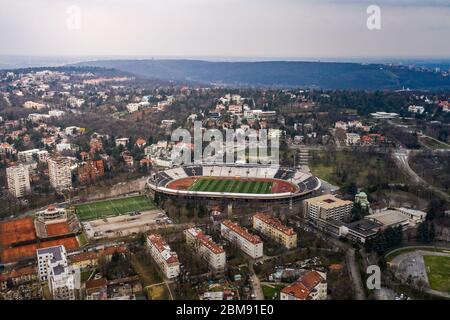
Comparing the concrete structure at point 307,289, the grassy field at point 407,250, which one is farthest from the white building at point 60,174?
the grassy field at point 407,250

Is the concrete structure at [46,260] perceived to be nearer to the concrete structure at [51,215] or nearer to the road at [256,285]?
the concrete structure at [51,215]

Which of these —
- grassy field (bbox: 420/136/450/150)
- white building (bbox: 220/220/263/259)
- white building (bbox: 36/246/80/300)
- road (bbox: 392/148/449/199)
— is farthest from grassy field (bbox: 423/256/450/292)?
grassy field (bbox: 420/136/450/150)

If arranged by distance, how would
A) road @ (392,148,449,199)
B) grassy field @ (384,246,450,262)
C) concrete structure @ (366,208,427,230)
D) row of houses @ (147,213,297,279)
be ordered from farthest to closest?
road @ (392,148,449,199) < concrete structure @ (366,208,427,230) < grassy field @ (384,246,450,262) < row of houses @ (147,213,297,279)

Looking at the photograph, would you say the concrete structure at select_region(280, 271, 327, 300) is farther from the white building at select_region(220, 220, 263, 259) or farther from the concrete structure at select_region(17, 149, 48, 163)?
the concrete structure at select_region(17, 149, 48, 163)

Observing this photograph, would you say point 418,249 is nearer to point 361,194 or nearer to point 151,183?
point 361,194

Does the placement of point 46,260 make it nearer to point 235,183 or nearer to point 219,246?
point 219,246
